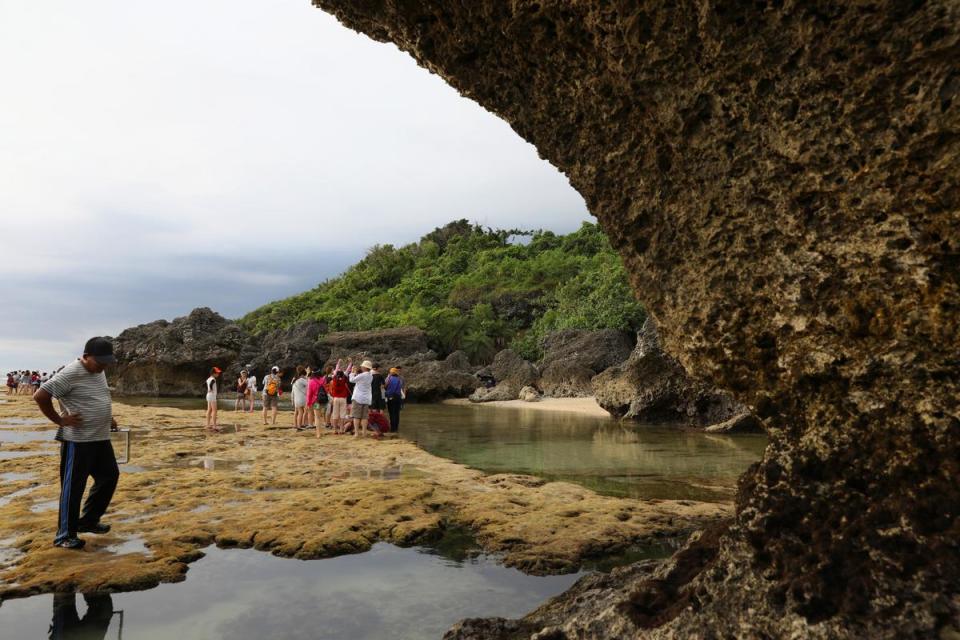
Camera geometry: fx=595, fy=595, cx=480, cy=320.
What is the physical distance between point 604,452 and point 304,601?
904cm

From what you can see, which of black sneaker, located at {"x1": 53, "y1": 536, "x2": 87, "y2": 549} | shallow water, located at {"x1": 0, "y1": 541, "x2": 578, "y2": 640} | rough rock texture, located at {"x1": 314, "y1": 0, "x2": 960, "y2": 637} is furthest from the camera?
black sneaker, located at {"x1": 53, "y1": 536, "x2": 87, "y2": 549}

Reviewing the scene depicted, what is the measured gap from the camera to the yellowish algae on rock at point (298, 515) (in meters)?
5.18

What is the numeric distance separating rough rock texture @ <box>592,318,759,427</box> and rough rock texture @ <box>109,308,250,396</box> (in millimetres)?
31499

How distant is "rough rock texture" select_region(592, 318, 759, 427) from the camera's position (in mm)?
18156

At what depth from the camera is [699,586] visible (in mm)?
3094

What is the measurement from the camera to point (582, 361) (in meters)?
31.6

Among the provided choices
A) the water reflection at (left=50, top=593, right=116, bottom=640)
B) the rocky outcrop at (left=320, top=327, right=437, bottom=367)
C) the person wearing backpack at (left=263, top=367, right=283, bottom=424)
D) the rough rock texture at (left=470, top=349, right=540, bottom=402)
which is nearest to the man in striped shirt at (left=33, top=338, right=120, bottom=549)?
the water reflection at (left=50, top=593, right=116, bottom=640)

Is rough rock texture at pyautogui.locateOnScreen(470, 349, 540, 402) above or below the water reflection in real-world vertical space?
above

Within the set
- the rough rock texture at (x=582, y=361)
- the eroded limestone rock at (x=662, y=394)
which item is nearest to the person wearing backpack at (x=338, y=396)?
the eroded limestone rock at (x=662, y=394)

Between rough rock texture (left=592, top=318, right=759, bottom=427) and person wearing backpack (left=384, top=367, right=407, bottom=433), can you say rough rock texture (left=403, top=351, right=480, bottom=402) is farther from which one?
person wearing backpack (left=384, top=367, right=407, bottom=433)

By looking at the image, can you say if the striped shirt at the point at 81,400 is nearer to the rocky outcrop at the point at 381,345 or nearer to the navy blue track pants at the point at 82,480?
the navy blue track pants at the point at 82,480

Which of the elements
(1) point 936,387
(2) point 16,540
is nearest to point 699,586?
(1) point 936,387

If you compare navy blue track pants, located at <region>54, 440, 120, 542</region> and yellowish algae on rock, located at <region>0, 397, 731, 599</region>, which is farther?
navy blue track pants, located at <region>54, 440, 120, 542</region>

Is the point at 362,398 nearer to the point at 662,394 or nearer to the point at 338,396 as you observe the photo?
the point at 338,396
